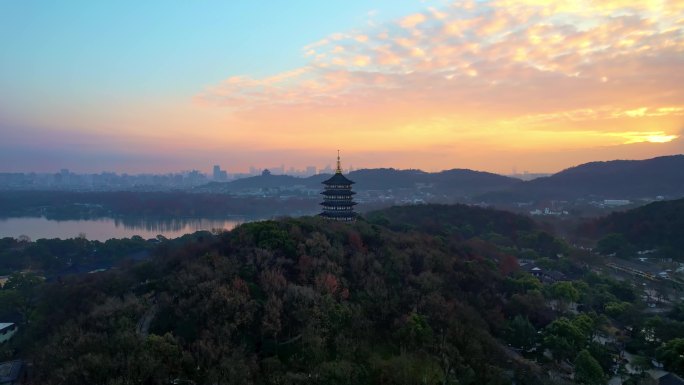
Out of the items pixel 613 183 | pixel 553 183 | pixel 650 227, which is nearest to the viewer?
pixel 650 227

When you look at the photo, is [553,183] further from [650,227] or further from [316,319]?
[316,319]

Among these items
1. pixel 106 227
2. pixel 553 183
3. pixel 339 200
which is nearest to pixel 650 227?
pixel 339 200

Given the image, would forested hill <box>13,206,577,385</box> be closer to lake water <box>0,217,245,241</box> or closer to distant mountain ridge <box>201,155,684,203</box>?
lake water <box>0,217,245,241</box>

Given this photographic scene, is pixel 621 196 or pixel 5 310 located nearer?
pixel 5 310

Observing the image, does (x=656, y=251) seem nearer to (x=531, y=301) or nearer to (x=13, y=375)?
(x=531, y=301)

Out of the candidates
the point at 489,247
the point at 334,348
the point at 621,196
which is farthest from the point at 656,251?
the point at 621,196

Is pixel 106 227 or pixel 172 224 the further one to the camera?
pixel 172 224
